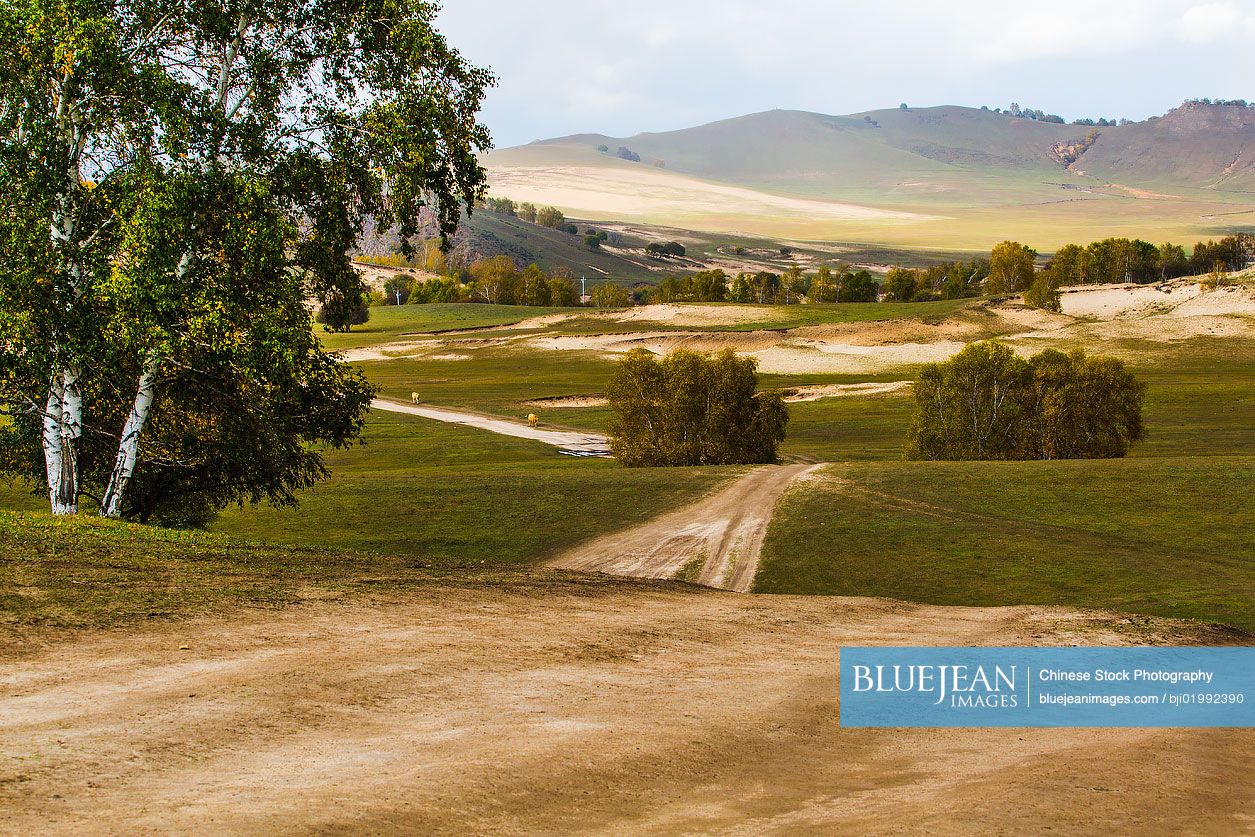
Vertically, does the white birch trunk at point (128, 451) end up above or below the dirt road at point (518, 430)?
above

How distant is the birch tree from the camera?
26.0 metres

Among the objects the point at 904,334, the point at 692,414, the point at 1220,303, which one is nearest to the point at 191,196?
the point at 692,414

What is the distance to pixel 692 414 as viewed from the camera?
6397 centimetres

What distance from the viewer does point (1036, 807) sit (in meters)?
11.2

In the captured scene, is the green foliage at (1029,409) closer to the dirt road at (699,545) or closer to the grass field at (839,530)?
the grass field at (839,530)

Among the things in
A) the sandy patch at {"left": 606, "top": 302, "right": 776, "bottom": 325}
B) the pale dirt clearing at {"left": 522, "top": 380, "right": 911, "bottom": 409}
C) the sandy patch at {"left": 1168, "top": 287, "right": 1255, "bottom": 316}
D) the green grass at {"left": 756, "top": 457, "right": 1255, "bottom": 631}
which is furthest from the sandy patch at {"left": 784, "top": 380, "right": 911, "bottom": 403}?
the sandy patch at {"left": 1168, "top": 287, "right": 1255, "bottom": 316}

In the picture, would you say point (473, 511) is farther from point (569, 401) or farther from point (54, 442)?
point (569, 401)

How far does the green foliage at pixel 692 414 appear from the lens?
6372 cm

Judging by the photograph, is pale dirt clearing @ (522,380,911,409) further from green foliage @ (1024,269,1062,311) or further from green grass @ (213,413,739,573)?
green foliage @ (1024,269,1062,311)

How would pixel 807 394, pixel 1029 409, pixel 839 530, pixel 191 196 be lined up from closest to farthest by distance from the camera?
pixel 191 196 → pixel 839 530 → pixel 1029 409 → pixel 807 394

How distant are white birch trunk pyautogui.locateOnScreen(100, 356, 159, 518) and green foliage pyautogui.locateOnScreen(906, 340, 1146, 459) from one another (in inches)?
1937

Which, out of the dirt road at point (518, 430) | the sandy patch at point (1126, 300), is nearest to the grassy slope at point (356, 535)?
the dirt road at point (518, 430)

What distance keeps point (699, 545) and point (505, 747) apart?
1016 inches

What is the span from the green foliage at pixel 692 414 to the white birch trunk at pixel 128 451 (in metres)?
37.3
